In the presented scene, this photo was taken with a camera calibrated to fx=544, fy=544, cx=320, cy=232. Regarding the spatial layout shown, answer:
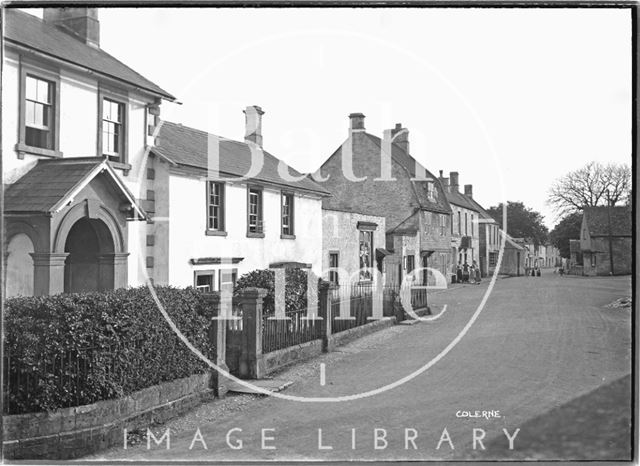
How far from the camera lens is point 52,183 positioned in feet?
24.3

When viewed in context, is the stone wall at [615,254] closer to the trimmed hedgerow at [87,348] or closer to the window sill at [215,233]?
the trimmed hedgerow at [87,348]

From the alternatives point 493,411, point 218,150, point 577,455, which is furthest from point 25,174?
point 577,455

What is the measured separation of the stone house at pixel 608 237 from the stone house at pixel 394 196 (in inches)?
658

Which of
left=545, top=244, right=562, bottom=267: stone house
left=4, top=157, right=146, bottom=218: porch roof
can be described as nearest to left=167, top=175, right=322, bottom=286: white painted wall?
left=4, top=157, right=146, bottom=218: porch roof

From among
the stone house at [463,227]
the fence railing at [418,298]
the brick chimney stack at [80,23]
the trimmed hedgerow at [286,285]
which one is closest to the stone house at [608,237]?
the stone house at [463,227]

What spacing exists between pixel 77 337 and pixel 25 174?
2.40m

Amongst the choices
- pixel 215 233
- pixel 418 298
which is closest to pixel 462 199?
pixel 215 233

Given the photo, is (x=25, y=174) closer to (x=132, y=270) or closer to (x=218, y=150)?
(x=132, y=270)

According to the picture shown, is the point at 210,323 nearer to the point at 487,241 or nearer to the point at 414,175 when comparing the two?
the point at 487,241

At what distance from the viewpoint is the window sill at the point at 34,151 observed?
7.05 meters

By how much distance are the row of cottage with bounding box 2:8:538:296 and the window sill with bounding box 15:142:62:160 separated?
2 centimetres

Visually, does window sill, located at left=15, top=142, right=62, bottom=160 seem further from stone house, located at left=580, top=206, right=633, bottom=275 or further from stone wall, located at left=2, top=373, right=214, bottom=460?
stone house, located at left=580, top=206, right=633, bottom=275

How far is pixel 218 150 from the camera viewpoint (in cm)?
1238

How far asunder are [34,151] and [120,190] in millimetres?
1558
